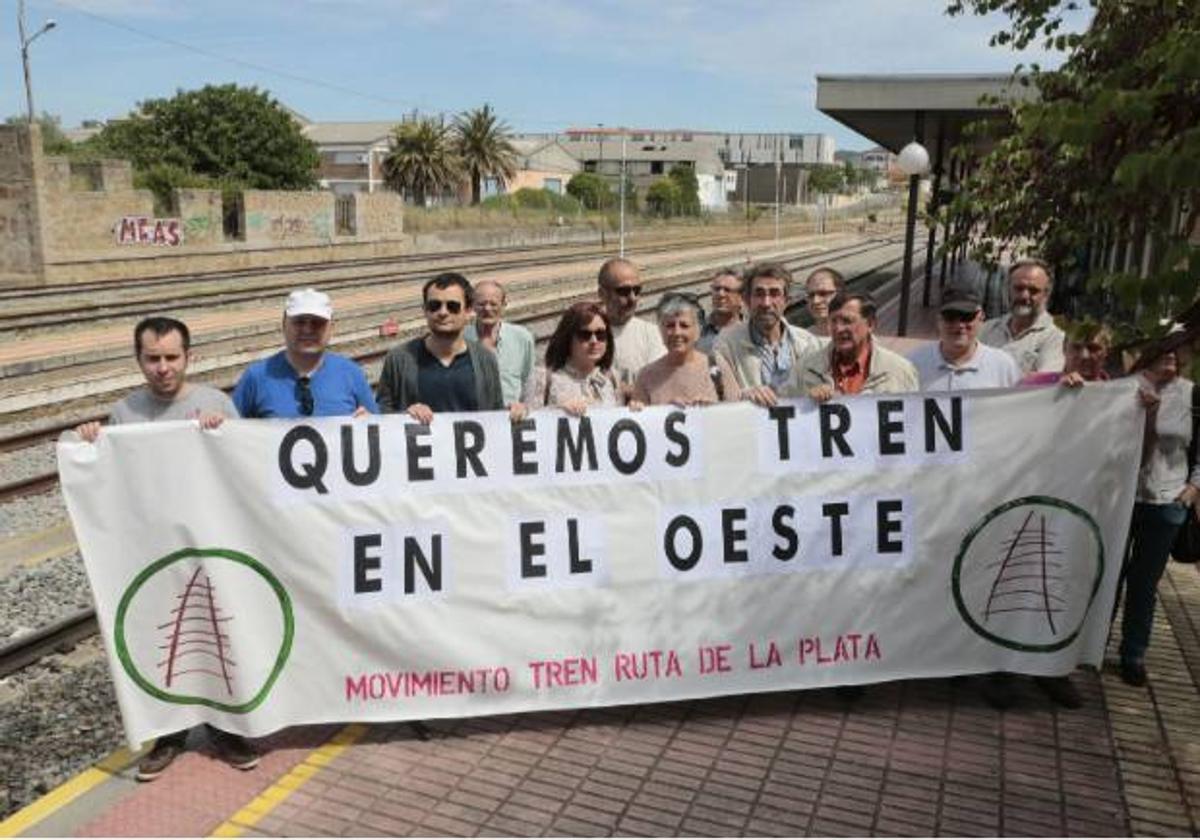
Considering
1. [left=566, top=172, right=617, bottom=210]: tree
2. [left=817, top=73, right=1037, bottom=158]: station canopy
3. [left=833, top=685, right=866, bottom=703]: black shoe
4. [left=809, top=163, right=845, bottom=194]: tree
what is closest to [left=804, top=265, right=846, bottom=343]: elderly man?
[left=833, top=685, right=866, bottom=703]: black shoe

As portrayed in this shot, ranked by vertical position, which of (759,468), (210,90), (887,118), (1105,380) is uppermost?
(210,90)

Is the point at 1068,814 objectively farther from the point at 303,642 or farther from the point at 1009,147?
the point at 1009,147

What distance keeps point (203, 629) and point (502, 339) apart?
2573mm

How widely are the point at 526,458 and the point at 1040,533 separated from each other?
2.49 m

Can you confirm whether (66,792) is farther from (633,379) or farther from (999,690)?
(999,690)

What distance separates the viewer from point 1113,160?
6.51 m

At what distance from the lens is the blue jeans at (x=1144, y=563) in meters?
5.17

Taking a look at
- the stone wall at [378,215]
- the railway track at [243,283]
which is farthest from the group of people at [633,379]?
the stone wall at [378,215]

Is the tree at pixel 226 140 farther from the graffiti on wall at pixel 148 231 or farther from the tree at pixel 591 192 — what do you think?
the tree at pixel 591 192

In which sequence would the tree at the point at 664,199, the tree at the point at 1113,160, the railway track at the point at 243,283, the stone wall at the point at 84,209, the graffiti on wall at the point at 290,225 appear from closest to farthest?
the tree at the point at 1113,160 → the railway track at the point at 243,283 → the stone wall at the point at 84,209 → the graffiti on wall at the point at 290,225 → the tree at the point at 664,199

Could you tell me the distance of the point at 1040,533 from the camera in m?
5.16

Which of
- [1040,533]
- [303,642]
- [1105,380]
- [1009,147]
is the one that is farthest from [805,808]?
[1009,147]

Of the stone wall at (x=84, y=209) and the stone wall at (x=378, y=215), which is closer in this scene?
the stone wall at (x=84, y=209)

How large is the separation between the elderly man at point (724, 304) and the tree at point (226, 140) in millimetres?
52875
